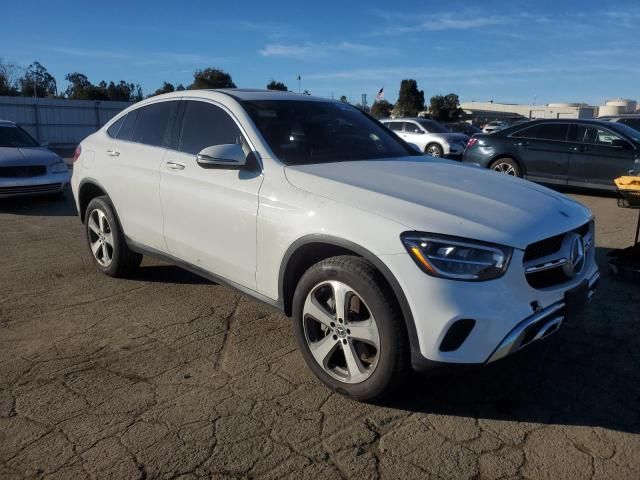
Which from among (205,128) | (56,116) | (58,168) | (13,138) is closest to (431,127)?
(58,168)

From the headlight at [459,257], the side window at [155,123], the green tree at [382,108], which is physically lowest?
the headlight at [459,257]

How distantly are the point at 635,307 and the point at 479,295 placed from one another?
2615 mm

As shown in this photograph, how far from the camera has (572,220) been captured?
3.20 metres

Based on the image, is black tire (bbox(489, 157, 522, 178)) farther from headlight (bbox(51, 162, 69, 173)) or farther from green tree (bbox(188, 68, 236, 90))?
green tree (bbox(188, 68, 236, 90))

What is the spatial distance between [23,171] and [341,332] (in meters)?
8.23

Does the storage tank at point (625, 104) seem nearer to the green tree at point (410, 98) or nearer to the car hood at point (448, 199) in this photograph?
the green tree at point (410, 98)

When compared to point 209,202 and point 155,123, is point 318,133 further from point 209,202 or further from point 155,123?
point 155,123

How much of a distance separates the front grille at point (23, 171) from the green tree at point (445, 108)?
59276 mm

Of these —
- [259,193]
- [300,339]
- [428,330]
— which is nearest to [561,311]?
[428,330]

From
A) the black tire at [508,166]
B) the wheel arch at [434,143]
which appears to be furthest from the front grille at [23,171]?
the wheel arch at [434,143]

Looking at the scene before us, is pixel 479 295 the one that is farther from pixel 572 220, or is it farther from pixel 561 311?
pixel 572 220

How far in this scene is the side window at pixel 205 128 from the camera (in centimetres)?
393

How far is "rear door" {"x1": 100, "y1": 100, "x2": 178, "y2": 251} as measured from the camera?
14.5ft

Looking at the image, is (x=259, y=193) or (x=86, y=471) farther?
(x=259, y=193)
